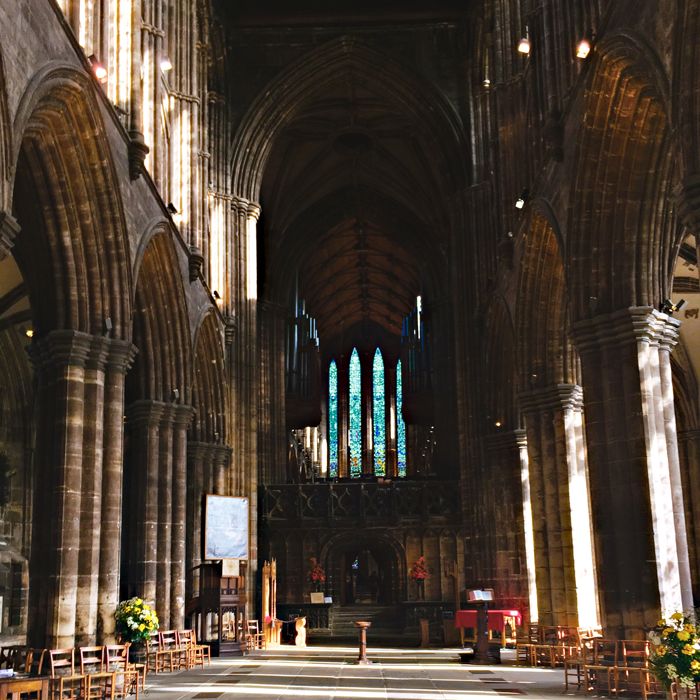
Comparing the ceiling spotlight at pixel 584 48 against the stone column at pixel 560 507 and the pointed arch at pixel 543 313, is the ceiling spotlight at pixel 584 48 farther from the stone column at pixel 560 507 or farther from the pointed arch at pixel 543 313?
the stone column at pixel 560 507

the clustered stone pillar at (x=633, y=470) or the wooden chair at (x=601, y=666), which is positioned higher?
the clustered stone pillar at (x=633, y=470)

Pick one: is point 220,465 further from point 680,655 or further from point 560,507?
point 680,655

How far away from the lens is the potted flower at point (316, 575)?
26802 millimetres

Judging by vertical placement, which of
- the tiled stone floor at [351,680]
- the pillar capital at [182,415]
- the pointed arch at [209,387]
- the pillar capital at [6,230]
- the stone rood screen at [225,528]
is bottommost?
the tiled stone floor at [351,680]

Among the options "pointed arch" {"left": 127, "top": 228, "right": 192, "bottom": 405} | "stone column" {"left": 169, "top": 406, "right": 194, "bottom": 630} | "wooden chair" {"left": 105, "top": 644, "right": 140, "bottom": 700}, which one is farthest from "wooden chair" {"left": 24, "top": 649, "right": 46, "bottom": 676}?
"pointed arch" {"left": 127, "top": 228, "right": 192, "bottom": 405}

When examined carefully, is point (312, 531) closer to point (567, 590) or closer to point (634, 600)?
point (567, 590)

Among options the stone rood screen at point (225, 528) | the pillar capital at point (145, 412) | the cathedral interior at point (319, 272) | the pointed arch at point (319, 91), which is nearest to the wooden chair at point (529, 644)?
the cathedral interior at point (319, 272)

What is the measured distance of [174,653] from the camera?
629 inches

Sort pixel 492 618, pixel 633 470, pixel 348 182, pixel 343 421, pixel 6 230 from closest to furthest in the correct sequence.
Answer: pixel 6 230, pixel 633 470, pixel 492 618, pixel 348 182, pixel 343 421

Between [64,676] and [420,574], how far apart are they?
1647cm

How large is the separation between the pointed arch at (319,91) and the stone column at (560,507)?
36.9 ft

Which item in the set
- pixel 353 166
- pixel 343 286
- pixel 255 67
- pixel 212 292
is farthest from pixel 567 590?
pixel 343 286

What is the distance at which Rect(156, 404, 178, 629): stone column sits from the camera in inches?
675

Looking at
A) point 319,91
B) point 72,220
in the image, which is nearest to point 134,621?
point 72,220
